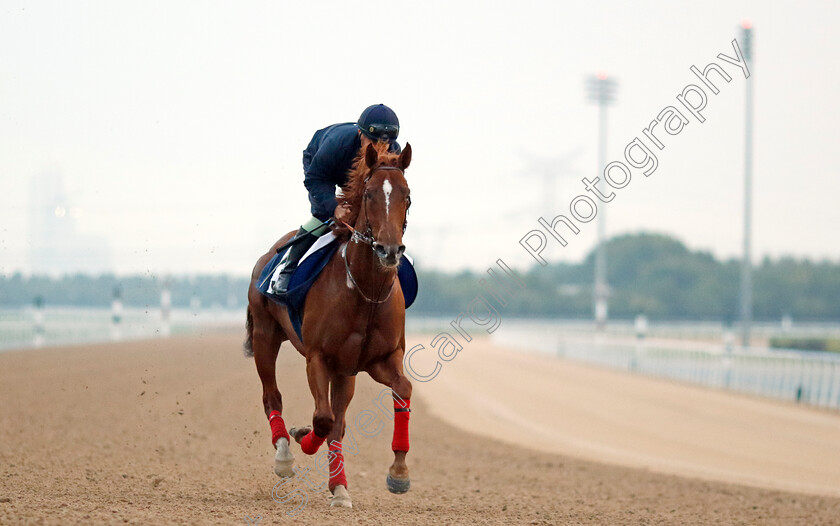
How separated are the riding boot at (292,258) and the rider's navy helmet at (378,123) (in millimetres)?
1026

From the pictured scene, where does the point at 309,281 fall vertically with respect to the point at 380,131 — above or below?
below

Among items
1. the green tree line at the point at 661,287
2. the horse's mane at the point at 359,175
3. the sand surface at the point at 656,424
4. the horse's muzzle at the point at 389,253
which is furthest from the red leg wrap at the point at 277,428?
the green tree line at the point at 661,287

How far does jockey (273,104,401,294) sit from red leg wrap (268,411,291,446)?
107 cm

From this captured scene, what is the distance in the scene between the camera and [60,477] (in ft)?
25.2

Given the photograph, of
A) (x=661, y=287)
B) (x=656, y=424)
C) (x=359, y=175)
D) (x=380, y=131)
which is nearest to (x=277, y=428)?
(x=359, y=175)

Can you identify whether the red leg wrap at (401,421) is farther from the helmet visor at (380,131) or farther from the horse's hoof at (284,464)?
the helmet visor at (380,131)

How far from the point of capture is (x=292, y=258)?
678cm

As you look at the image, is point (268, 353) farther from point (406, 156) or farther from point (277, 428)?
point (406, 156)

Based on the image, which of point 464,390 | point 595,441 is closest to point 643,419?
point 595,441

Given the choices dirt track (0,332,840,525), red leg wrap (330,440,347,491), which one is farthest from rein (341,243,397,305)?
dirt track (0,332,840,525)

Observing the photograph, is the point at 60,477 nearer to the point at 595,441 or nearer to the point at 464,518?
the point at 464,518

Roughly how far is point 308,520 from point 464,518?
48.9 inches

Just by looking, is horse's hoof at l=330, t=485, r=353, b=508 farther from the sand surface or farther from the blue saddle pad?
the sand surface

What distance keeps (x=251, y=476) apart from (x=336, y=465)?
2.40 metres
